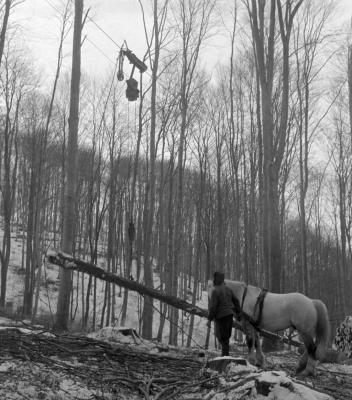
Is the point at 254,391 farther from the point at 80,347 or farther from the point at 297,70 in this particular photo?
the point at 297,70

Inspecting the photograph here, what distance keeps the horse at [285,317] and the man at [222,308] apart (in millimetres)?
144

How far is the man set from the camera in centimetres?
670

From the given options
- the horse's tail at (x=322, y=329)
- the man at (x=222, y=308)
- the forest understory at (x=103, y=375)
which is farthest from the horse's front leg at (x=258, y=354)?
the forest understory at (x=103, y=375)

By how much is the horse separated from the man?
0.14m

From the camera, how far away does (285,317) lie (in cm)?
688

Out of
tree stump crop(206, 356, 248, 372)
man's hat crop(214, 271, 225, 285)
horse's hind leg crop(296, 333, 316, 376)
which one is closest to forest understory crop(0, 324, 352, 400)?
tree stump crop(206, 356, 248, 372)

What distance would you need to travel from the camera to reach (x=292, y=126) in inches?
857

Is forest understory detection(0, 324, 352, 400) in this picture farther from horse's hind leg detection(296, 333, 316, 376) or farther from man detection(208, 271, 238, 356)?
man detection(208, 271, 238, 356)

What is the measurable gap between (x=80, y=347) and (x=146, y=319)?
8568mm

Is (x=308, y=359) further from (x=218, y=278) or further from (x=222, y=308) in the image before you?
(x=218, y=278)

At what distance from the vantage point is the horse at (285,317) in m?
6.75

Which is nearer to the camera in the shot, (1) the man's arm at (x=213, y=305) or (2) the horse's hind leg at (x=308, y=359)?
(2) the horse's hind leg at (x=308, y=359)

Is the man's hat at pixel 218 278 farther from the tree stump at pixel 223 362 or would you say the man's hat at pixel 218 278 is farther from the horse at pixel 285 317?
the tree stump at pixel 223 362

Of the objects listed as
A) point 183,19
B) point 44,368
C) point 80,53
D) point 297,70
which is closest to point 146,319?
point 80,53
